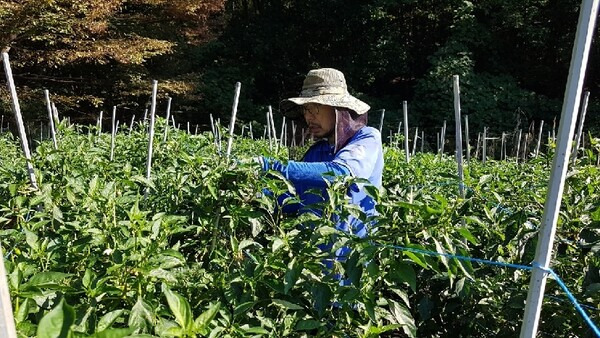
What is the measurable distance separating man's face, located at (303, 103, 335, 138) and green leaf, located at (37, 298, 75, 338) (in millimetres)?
1557

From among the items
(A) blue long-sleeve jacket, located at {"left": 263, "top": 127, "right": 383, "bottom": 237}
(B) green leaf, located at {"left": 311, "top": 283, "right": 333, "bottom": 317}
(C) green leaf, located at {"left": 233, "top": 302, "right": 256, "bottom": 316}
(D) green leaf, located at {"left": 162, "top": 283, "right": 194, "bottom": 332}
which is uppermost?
(A) blue long-sleeve jacket, located at {"left": 263, "top": 127, "right": 383, "bottom": 237}

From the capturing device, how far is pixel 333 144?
2.28 m

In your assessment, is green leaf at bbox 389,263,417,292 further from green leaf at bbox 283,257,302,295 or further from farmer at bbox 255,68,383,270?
farmer at bbox 255,68,383,270

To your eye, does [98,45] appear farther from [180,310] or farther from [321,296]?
[180,310]

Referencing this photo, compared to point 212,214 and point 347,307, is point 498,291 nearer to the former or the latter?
point 347,307

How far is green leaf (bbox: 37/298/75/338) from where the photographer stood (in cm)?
76

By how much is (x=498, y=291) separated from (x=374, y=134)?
72cm

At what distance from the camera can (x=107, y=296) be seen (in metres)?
1.49

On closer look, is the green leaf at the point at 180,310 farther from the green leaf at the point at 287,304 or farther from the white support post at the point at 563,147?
the white support post at the point at 563,147

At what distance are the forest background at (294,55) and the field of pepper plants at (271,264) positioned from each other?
11.7 m

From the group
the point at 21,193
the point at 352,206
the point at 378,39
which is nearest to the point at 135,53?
the point at 378,39

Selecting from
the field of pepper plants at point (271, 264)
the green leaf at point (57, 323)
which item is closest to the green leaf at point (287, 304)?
the field of pepper plants at point (271, 264)

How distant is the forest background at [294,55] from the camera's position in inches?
567

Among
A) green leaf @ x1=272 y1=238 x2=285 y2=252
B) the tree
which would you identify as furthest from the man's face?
the tree
